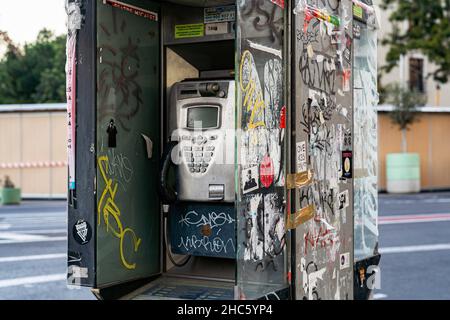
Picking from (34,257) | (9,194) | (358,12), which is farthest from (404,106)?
(358,12)

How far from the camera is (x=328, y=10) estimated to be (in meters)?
4.59

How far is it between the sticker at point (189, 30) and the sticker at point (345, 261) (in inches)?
70.9

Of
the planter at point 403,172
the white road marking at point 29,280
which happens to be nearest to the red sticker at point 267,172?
the white road marking at point 29,280

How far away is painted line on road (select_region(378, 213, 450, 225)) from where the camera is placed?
46.7 ft

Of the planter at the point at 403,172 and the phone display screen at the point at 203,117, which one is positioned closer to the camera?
the phone display screen at the point at 203,117

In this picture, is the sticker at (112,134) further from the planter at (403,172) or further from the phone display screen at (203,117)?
the planter at (403,172)

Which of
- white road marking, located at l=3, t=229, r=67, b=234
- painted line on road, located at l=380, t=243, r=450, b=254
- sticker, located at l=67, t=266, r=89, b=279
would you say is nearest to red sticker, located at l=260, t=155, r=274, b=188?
sticker, located at l=67, t=266, r=89, b=279

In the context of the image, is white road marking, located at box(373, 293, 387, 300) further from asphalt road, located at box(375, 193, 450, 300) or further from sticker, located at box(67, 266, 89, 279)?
sticker, located at box(67, 266, 89, 279)

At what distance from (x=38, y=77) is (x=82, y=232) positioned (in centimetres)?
3363

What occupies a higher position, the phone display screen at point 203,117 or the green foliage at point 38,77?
the green foliage at point 38,77

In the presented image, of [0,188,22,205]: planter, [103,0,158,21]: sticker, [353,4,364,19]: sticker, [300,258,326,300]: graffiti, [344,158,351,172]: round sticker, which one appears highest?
[353,4,364,19]: sticker

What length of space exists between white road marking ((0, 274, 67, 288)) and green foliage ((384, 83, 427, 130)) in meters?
15.0

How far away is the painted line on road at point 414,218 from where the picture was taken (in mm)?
14234
